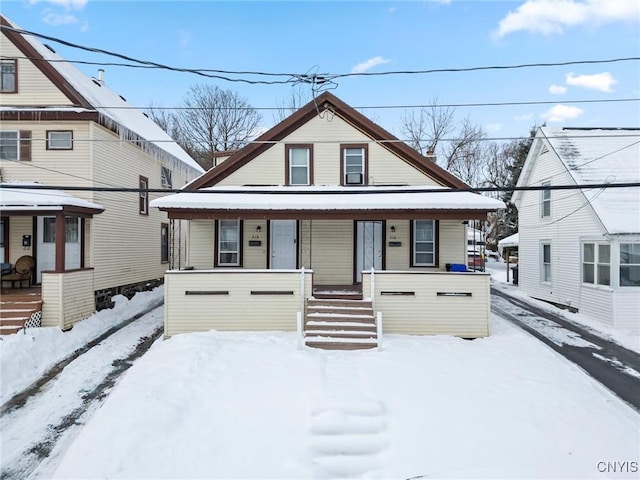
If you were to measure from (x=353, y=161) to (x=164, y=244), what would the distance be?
11123mm

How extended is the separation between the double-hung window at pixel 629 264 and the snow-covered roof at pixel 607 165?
24.9 inches

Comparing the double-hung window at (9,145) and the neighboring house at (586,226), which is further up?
the double-hung window at (9,145)

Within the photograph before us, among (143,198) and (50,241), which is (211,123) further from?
(50,241)

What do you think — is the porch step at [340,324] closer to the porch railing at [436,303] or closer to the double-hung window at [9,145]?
the porch railing at [436,303]

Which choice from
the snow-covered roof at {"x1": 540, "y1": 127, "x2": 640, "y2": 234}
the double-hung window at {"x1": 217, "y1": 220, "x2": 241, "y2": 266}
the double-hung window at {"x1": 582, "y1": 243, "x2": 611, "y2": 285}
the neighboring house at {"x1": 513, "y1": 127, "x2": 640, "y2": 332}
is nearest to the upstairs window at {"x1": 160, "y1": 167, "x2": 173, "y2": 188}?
the double-hung window at {"x1": 217, "y1": 220, "x2": 241, "y2": 266}

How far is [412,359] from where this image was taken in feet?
24.2

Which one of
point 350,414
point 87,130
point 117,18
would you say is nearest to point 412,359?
point 350,414

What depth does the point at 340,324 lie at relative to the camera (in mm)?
8383

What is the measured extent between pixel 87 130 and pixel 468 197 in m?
12.2

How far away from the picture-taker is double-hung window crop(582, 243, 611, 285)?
1134 cm

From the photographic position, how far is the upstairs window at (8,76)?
11.6m

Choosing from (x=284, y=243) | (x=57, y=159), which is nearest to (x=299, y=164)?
(x=284, y=243)

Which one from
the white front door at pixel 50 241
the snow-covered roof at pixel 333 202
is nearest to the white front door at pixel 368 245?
the snow-covered roof at pixel 333 202

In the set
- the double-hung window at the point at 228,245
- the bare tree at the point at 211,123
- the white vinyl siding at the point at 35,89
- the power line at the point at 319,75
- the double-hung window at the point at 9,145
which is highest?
the bare tree at the point at 211,123
